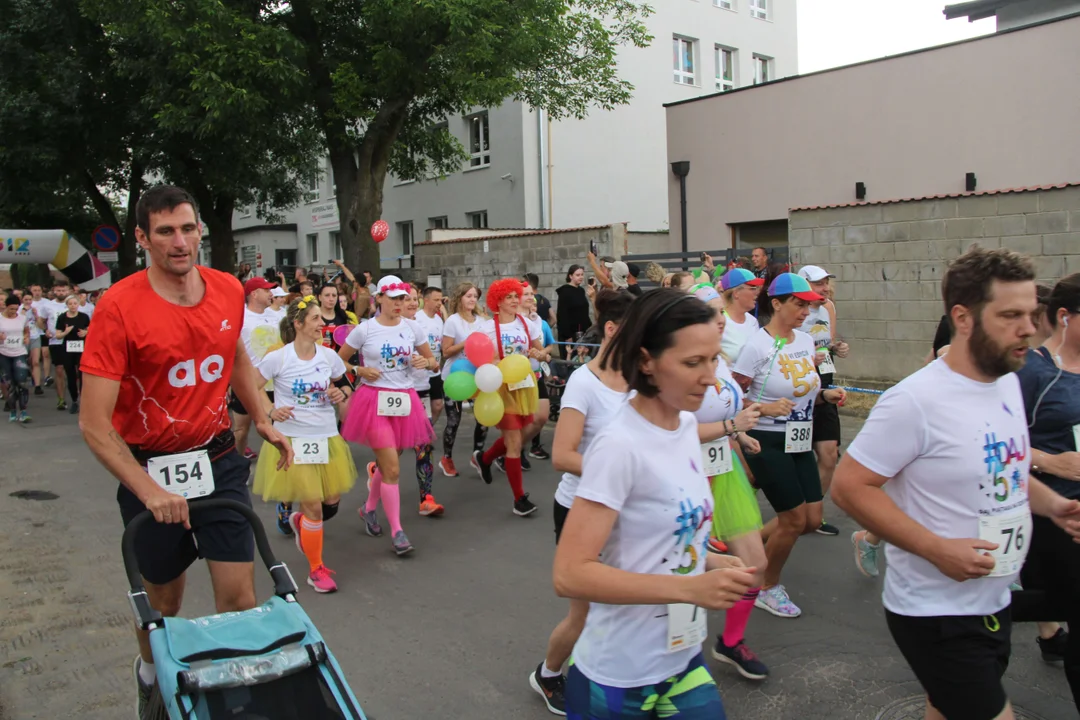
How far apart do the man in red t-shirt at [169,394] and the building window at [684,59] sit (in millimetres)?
29258

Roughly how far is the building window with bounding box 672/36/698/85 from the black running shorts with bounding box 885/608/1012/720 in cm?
2994

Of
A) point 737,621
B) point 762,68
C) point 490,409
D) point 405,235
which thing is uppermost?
point 762,68

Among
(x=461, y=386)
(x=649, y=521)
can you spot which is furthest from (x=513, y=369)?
(x=649, y=521)

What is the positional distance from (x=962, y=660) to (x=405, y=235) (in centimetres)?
3263

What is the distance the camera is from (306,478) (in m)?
5.72

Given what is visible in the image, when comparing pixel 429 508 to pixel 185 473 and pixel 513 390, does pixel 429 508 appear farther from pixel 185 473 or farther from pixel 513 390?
pixel 185 473

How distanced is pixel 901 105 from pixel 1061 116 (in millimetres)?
2922

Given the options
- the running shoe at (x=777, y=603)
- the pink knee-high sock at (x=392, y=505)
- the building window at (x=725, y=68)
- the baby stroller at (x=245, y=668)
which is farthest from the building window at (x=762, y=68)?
the baby stroller at (x=245, y=668)

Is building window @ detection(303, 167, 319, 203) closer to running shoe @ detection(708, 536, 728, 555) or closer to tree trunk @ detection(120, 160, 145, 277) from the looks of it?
tree trunk @ detection(120, 160, 145, 277)

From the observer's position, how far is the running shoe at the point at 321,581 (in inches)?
218

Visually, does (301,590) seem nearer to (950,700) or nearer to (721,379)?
(721,379)

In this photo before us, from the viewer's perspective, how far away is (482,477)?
8.34m

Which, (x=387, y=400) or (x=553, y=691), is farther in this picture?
(x=387, y=400)

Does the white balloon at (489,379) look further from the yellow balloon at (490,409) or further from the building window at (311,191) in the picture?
the building window at (311,191)
